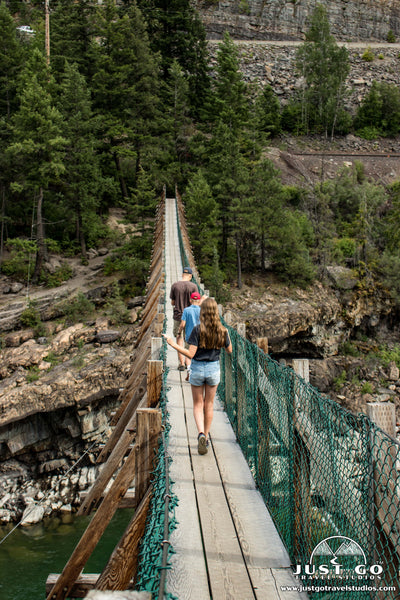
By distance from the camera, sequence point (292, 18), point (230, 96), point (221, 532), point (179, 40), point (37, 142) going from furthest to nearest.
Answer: point (292, 18) → point (179, 40) → point (230, 96) → point (37, 142) → point (221, 532)

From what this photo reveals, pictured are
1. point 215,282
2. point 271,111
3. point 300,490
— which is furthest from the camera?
point 271,111

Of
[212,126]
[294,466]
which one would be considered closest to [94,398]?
[294,466]

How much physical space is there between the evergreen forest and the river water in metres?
11.4

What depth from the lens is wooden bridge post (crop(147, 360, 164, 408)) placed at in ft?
16.2

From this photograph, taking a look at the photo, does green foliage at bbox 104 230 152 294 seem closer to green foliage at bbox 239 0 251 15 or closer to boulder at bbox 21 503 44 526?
boulder at bbox 21 503 44 526

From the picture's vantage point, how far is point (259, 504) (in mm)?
3684

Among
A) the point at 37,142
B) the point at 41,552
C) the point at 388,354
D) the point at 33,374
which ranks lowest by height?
the point at 41,552

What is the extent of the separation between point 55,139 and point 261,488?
21469 mm

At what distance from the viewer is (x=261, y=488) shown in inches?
153

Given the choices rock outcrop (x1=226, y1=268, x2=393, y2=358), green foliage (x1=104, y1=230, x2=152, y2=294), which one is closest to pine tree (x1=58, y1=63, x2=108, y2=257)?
green foliage (x1=104, y1=230, x2=152, y2=294)

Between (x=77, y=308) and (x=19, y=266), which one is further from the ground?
(x=19, y=266)

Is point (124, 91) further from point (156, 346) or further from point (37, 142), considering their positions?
point (156, 346)

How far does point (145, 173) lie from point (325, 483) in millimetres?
21913

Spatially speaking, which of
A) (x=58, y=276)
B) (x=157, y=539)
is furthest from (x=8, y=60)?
(x=157, y=539)
